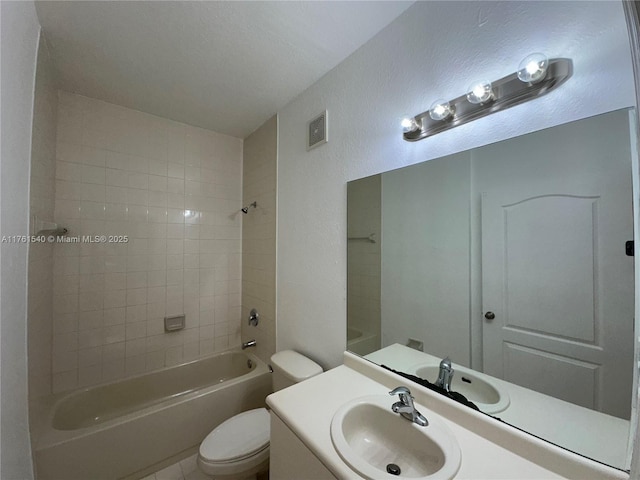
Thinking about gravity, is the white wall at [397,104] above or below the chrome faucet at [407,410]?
above

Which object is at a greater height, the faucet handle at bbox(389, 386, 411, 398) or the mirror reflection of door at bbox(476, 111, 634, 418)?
the mirror reflection of door at bbox(476, 111, 634, 418)

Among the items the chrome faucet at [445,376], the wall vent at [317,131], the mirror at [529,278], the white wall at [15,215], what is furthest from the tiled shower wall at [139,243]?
the chrome faucet at [445,376]

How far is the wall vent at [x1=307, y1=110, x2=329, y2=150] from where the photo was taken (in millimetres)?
1501

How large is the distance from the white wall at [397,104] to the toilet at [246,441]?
0.56 ft

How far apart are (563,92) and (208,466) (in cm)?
205

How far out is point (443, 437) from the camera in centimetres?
76

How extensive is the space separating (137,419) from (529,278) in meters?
2.15

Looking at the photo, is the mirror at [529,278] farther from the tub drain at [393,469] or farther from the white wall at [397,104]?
the tub drain at [393,469]

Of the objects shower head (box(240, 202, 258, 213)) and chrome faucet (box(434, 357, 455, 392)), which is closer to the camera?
chrome faucet (box(434, 357, 455, 392))

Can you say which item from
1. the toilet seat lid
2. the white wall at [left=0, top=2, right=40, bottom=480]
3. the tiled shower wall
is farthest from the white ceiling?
the toilet seat lid

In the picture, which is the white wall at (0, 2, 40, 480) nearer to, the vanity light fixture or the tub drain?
the tub drain

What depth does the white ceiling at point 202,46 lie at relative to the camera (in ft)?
3.68

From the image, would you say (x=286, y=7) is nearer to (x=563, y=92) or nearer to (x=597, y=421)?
(x=563, y=92)

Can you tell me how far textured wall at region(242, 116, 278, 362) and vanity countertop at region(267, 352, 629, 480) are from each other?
1.05 metres
